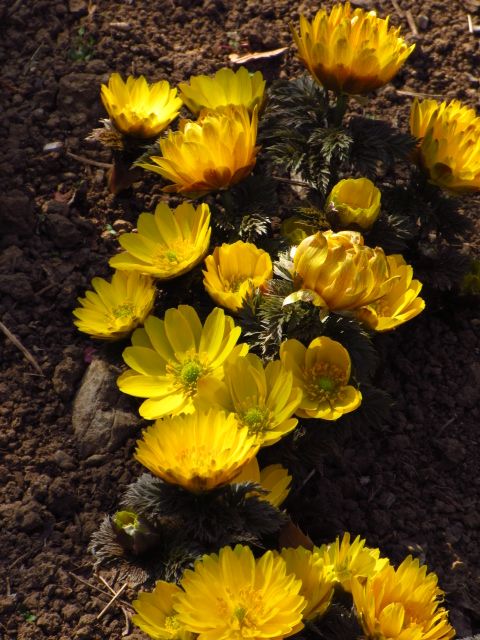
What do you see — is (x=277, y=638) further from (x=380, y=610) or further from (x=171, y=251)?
(x=171, y=251)

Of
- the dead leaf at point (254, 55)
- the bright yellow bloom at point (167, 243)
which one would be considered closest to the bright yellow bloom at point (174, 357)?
the bright yellow bloom at point (167, 243)

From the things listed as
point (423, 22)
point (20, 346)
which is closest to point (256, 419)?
point (20, 346)

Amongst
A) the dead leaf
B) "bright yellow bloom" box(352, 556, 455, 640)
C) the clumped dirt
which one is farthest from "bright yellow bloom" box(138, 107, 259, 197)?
"bright yellow bloom" box(352, 556, 455, 640)

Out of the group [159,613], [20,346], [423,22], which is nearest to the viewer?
[159,613]

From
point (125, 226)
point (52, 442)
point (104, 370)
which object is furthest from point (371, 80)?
point (52, 442)

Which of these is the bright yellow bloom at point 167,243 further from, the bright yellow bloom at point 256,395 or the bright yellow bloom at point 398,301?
the bright yellow bloom at point 398,301

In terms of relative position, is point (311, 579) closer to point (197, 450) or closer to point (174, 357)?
point (197, 450)
